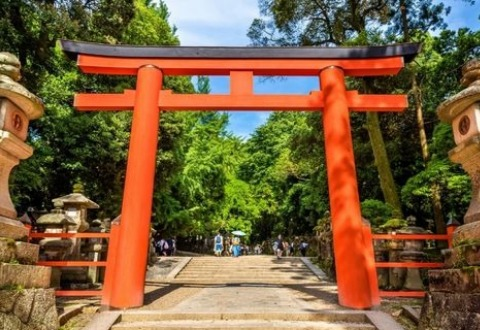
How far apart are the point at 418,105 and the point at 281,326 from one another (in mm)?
11505

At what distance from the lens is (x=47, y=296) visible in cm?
436

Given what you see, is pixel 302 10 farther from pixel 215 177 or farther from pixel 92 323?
pixel 92 323

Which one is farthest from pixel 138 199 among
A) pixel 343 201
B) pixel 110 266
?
pixel 343 201

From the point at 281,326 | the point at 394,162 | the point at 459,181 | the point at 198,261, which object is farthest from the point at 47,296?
the point at 394,162

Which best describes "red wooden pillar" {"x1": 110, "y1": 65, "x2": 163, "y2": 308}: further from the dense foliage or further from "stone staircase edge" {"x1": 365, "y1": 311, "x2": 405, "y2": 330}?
the dense foliage

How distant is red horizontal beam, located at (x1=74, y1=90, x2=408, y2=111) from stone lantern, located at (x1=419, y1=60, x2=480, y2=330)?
2166 mm

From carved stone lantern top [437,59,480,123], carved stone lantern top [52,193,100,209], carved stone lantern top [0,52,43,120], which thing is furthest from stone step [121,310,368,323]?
carved stone lantern top [52,193,100,209]

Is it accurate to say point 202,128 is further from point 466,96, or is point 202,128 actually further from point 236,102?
point 466,96

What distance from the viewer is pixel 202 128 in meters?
24.8

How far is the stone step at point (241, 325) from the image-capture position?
4.25m

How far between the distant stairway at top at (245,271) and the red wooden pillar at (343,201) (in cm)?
529

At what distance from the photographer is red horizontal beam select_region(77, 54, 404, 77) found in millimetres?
6742

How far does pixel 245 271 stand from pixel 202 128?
13364mm

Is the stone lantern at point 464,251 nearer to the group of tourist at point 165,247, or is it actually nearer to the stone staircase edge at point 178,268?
the stone staircase edge at point 178,268
